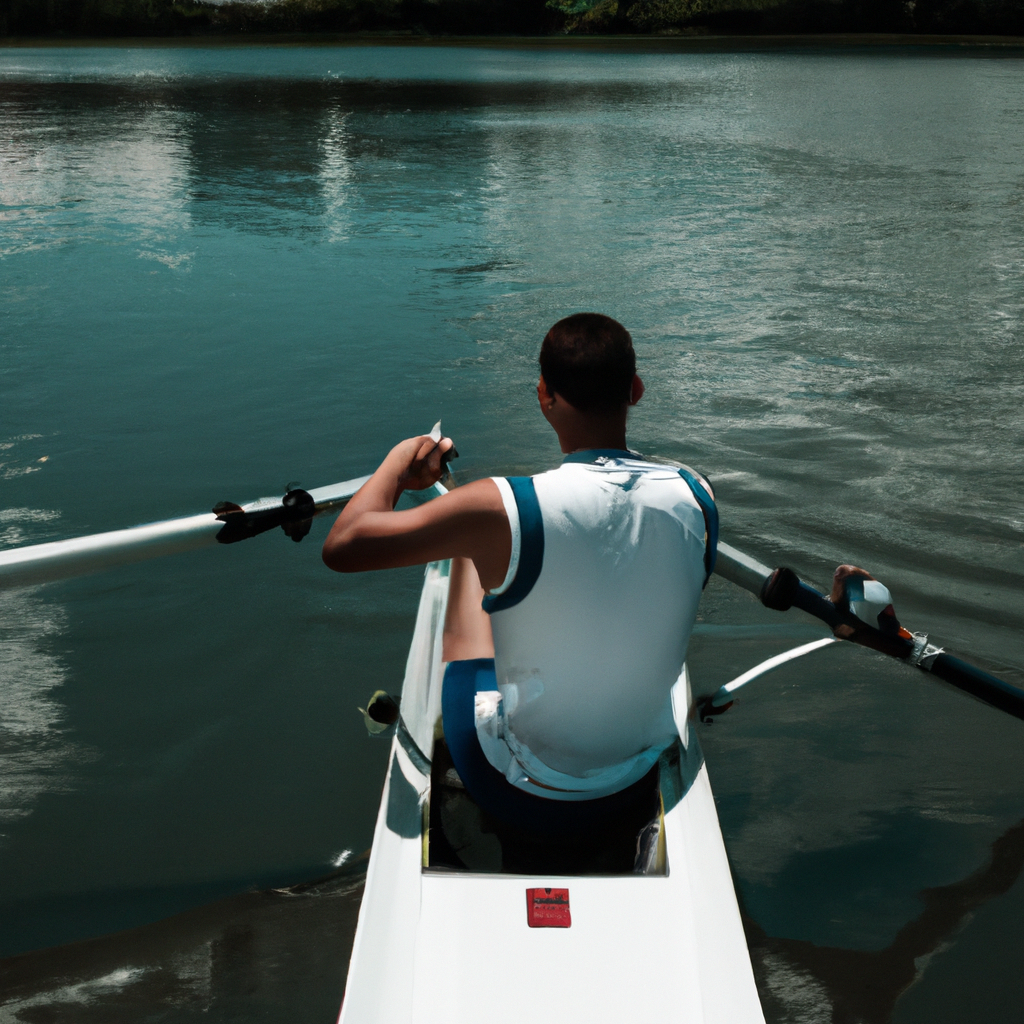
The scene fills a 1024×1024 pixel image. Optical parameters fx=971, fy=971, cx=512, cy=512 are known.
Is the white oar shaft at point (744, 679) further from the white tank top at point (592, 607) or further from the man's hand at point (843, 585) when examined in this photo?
the white tank top at point (592, 607)

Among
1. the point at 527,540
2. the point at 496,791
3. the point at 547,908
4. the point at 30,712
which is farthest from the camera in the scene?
the point at 30,712

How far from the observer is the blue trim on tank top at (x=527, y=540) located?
2.03m

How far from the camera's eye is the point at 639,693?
7.41ft

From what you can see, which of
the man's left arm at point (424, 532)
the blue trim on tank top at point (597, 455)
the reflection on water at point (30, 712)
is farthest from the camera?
the reflection on water at point (30, 712)

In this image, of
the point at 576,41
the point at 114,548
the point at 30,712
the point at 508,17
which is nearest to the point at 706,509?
the point at 114,548

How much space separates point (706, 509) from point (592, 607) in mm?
347

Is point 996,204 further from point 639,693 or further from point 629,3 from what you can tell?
point 629,3

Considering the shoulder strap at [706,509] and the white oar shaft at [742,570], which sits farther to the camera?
the white oar shaft at [742,570]

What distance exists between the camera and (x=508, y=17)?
91.1 meters

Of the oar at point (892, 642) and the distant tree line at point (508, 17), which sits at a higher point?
the distant tree line at point (508, 17)

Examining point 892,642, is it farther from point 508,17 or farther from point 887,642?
point 508,17

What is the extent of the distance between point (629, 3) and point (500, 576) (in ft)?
317

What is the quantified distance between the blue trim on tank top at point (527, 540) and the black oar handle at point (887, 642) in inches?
44.0

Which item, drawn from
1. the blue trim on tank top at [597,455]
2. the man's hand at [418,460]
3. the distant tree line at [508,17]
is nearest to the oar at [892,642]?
the blue trim on tank top at [597,455]
